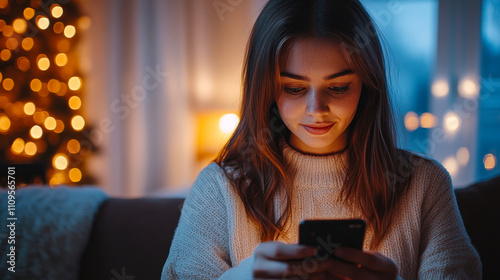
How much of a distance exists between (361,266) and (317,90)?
41cm

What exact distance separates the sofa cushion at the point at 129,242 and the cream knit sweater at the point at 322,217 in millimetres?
275

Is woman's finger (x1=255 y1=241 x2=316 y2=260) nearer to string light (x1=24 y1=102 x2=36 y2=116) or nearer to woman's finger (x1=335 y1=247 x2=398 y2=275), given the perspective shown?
woman's finger (x1=335 y1=247 x2=398 y2=275)

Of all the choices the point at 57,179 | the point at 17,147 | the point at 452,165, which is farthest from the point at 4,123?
the point at 452,165

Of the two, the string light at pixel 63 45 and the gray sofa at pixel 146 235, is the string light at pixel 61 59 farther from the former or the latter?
the gray sofa at pixel 146 235

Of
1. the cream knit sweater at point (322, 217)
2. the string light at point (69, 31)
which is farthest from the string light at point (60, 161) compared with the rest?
the cream knit sweater at point (322, 217)

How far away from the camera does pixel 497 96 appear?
2957 mm

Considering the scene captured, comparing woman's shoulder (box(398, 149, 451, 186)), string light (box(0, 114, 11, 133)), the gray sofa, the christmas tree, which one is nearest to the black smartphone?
woman's shoulder (box(398, 149, 451, 186))

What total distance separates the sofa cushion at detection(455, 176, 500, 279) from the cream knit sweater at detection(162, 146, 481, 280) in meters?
0.35

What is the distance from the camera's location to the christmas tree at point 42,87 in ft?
10.3

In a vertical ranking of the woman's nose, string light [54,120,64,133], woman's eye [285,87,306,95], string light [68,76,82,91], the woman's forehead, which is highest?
string light [68,76,82,91]

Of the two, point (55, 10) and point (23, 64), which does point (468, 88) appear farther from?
point (23, 64)

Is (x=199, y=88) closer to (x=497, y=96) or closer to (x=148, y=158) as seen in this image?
(x=148, y=158)

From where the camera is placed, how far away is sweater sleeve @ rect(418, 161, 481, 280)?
950 mm

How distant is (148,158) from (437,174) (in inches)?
113
